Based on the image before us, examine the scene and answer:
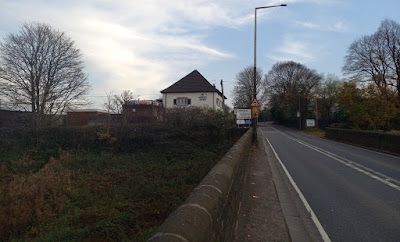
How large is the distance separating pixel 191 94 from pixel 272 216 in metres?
39.2

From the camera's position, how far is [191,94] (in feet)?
144

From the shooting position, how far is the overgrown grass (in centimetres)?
665

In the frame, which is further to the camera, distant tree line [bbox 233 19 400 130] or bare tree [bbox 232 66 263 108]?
bare tree [bbox 232 66 263 108]

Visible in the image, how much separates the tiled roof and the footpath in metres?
36.0

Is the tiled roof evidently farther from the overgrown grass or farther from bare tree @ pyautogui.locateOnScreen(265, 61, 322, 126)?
the overgrown grass

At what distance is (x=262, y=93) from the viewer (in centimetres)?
6544

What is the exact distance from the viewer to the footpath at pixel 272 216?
14.1 ft

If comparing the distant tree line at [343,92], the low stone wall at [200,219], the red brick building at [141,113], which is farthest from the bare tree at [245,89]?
the low stone wall at [200,219]

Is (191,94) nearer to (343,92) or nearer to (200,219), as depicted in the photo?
(343,92)

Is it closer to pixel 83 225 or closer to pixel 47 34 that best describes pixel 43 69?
pixel 47 34

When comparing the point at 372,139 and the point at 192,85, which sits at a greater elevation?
the point at 192,85

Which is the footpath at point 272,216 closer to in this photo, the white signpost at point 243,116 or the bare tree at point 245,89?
the white signpost at point 243,116

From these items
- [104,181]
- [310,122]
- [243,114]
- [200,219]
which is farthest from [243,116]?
[310,122]

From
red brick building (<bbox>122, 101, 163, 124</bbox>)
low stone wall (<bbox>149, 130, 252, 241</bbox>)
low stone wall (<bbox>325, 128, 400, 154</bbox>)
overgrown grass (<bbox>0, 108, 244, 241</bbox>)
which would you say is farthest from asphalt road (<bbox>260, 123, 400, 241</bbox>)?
red brick building (<bbox>122, 101, 163, 124</bbox>)
